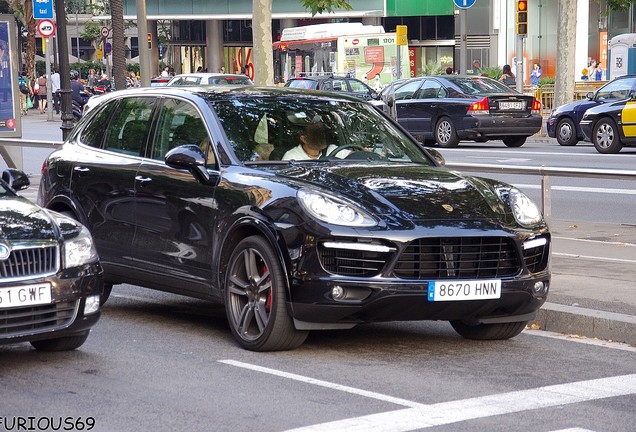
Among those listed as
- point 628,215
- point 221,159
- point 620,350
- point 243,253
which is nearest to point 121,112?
point 221,159

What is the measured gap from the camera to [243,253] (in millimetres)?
8047

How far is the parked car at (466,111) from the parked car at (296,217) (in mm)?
19121

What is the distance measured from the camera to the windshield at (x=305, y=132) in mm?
8680

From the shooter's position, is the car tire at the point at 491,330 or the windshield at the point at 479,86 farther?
the windshield at the point at 479,86

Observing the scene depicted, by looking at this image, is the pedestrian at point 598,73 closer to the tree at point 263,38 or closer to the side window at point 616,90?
the side window at point 616,90

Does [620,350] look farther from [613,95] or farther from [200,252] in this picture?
[613,95]

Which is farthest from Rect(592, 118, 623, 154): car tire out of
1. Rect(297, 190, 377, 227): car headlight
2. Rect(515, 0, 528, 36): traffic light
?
Rect(297, 190, 377, 227): car headlight

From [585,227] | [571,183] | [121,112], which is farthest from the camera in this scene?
[571,183]

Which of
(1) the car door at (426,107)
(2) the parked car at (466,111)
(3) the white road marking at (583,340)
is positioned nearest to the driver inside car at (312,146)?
(3) the white road marking at (583,340)

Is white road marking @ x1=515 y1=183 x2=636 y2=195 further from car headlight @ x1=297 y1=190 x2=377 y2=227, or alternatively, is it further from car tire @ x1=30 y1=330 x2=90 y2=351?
car tire @ x1=30 y1=330 x2=90 y2=351

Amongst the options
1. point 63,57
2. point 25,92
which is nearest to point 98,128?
point 63,57

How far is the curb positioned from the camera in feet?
27.8

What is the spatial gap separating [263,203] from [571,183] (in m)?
13.2

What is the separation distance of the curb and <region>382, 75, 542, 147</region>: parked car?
63.3 ft
